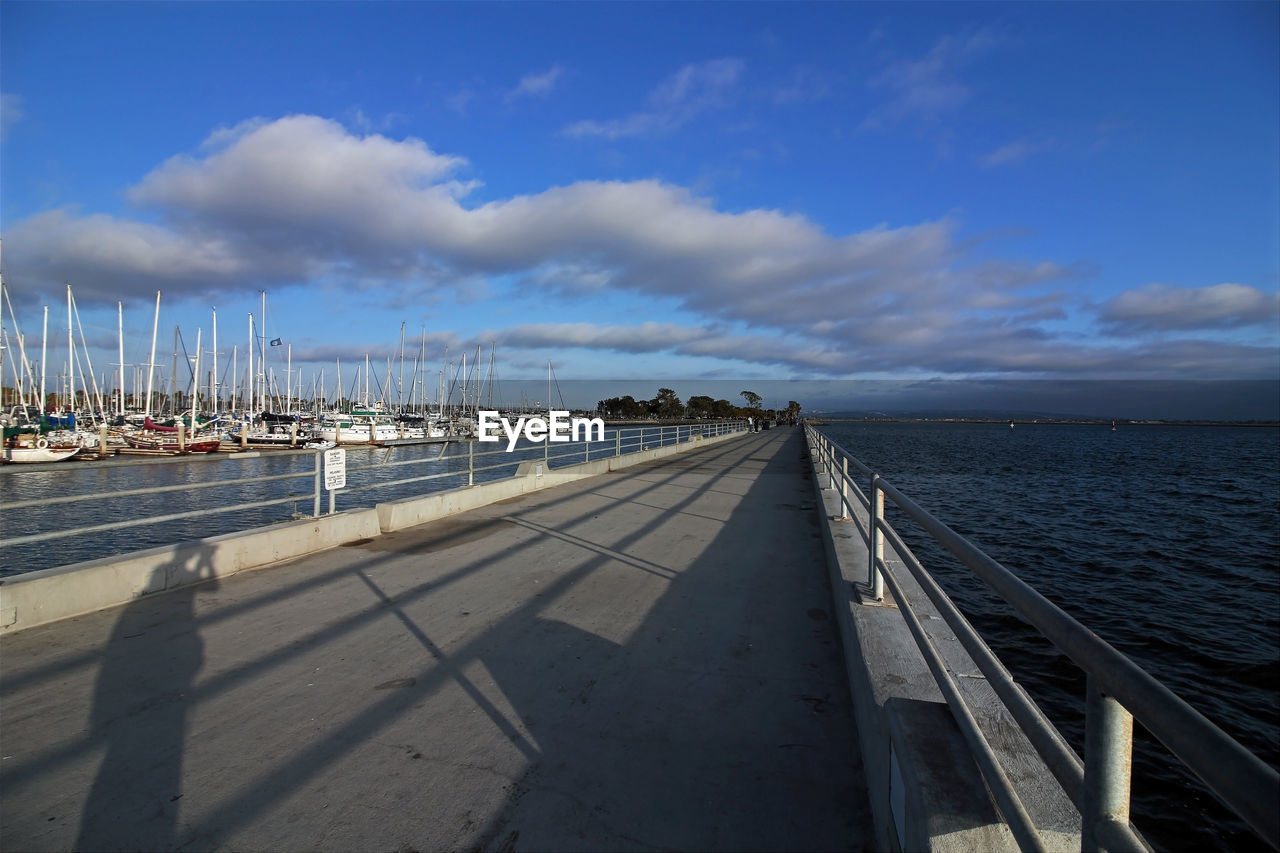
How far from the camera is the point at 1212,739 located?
37.3 inches

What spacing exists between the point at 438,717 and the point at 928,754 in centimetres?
264

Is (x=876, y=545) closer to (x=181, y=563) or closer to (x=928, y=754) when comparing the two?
(x=928, y=754)

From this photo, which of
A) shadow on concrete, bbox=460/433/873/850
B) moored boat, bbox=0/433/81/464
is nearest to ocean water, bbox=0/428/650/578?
moored boat, bbox=0/433/81/464

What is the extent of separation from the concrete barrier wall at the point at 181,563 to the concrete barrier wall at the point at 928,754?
19.0 ft

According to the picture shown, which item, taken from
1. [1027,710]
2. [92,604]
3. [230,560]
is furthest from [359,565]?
[1027,710]

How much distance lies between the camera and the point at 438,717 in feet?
11.9

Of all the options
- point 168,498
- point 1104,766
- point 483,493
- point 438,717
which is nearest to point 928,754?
point 1104,766

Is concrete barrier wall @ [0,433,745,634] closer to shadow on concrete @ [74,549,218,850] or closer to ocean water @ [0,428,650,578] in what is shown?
shadow on concrete @ [74,549,218,850]

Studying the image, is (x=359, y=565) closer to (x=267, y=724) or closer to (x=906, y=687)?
(x=267, y=724)

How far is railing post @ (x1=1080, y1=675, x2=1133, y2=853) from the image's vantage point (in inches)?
48.6

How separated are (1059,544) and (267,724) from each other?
18971 millimetres

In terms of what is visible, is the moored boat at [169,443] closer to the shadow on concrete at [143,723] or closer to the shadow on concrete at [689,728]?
the shadow on concrete at [143,723]

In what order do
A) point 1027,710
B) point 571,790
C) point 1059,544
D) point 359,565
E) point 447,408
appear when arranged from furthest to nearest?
point 447,408 < point 1059,544 < point 359,565 < point 571,790 < point 1027,710

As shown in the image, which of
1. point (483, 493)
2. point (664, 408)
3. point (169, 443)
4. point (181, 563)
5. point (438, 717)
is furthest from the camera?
point (664, 408)
